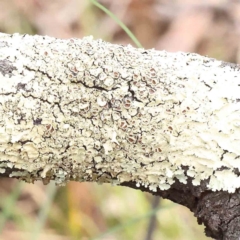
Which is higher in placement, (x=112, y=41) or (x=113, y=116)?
(x=112, y=41)

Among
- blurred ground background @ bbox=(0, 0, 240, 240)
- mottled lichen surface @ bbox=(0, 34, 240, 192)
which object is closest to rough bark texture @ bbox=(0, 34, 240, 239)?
mottled lichen surface @ bbox=(0, 34, 240, 192)

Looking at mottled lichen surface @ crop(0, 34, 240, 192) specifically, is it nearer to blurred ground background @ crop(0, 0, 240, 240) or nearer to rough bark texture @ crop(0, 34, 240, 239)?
rough bark texture @ crop(0, 34, 240, 239)

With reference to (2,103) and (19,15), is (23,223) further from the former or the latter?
(2,103)

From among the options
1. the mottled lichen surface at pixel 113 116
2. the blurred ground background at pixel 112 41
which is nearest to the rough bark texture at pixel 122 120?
the mottled lichen surface at pixel 113 116

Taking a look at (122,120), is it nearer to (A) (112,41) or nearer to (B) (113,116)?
(B) (113,116)

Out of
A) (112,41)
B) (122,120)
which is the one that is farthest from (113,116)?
(112,41)

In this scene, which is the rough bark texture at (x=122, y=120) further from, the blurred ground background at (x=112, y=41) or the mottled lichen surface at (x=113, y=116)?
the blurred ground background at (x=112, y=41)
